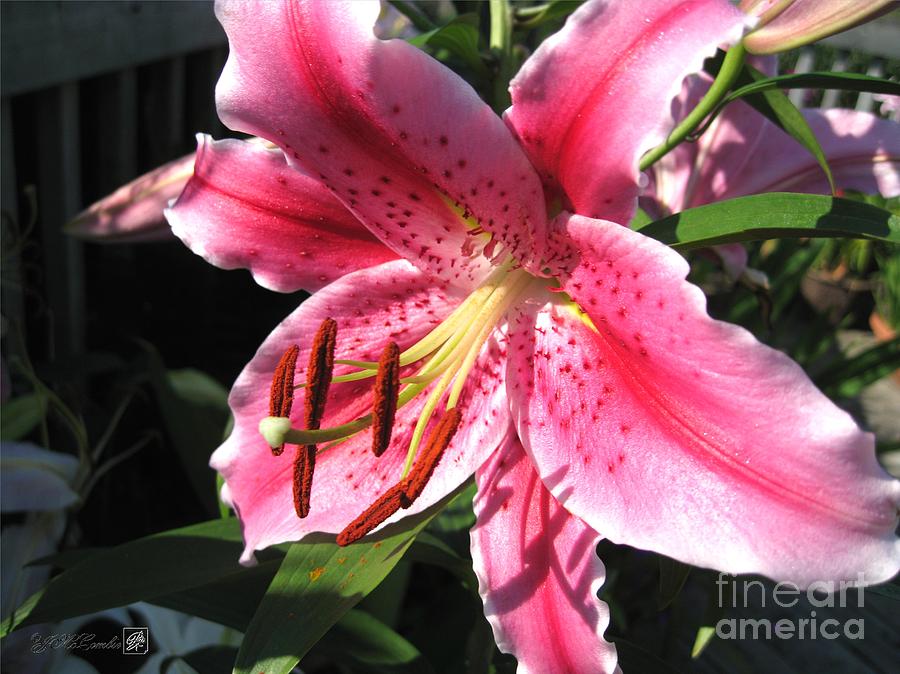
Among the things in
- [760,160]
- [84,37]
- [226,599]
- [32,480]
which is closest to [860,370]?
[760,160]

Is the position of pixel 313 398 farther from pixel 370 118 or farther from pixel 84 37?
pixel 84 37

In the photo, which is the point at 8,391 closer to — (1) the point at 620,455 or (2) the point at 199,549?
(2) the point at 199,549

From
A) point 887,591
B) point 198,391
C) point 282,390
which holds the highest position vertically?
point 282,390

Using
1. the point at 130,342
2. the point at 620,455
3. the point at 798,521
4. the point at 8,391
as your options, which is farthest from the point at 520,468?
the point at 130,342

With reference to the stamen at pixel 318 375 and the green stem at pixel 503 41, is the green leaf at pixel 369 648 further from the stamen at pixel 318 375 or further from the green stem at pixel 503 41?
the green stem at pixel 503 41

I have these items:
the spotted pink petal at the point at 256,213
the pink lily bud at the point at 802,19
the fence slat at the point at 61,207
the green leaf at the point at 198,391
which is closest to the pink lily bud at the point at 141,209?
the spotted pink petal at the point at 256,213

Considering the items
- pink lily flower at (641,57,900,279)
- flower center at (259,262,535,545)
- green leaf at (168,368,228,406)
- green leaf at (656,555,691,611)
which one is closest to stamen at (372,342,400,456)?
flower center at (259,262,535,545)

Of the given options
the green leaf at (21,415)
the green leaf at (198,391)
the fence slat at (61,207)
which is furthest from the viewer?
the fence slat at (61,207)
